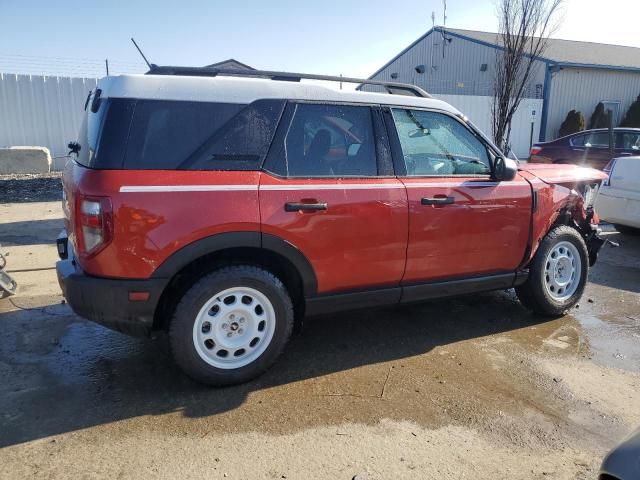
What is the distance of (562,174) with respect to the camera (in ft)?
15.4

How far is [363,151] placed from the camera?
3.68 metres

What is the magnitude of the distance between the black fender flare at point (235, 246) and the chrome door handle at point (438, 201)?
3.27ft

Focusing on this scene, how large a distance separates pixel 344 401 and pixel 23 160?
12.5 m

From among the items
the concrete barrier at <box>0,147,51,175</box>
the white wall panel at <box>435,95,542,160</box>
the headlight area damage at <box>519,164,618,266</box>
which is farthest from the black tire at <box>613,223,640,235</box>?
the concrete barrier at <box>0,147,51,175</box>

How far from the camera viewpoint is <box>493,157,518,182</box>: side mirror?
410 cm

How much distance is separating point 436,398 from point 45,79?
47.6 ft

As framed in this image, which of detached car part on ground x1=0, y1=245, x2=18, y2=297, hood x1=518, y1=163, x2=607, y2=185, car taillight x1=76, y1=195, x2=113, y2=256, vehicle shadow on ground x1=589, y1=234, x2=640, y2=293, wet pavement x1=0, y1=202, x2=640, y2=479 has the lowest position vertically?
vehicle shadow on ground x1=589, y1=234, x2=640, y2=293

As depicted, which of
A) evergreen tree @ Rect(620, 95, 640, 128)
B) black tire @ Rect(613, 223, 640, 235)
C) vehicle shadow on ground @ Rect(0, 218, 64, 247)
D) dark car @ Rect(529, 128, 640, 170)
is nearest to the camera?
vehicle shadow on ground @ Rect(0, 218, 64, 247)

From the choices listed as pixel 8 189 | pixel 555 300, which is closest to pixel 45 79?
pixel 8 189

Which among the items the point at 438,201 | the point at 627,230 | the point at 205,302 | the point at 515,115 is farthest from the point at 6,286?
the point at 515,115

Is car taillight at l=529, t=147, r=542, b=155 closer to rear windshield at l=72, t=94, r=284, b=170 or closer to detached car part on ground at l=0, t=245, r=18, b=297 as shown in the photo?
rear windshield at l=72, t=94, r=284, b=170

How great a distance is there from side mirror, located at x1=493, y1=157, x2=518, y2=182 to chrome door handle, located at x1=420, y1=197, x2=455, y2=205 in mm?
540

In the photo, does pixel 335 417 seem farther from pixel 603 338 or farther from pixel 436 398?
pixel 603 338

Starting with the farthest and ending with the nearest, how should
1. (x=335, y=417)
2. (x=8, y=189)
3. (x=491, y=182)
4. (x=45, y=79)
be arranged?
(x=45, y=79), (x=8, y=189), (x=491, y=182), (x=335, y=417)
